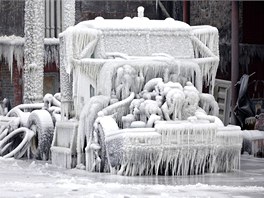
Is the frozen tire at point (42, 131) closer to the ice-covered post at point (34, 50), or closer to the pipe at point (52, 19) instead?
the ice-covered post at point (34, 50)

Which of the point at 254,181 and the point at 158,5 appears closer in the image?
the point at 254,181

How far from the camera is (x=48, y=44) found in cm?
3425

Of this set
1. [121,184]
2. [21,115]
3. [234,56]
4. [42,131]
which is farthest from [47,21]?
[121,184]

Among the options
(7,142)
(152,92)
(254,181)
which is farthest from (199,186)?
(7,142)

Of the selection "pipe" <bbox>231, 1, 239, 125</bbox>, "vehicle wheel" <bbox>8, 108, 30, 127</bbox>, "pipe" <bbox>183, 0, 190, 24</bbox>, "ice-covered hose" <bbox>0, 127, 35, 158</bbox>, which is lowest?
"ice-covered hose" <bbox>0, 127, 35, 158</bbox>

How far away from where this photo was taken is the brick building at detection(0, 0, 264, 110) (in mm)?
33031

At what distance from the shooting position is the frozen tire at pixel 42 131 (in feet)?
65.6

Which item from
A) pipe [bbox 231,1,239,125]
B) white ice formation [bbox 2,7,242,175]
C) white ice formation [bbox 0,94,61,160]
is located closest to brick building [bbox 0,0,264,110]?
pipe [bbox 231,1,239,125]

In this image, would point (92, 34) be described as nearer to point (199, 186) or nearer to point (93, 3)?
point (199, 186)

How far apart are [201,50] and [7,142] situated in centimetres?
526

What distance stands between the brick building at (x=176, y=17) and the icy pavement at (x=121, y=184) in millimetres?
14929

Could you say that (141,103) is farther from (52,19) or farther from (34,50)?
(52,19)

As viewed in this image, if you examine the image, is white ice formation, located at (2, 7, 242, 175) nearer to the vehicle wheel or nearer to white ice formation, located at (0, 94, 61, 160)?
white ice formation, located at (0, 94, 61, 160)

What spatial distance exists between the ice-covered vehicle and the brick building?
12.6 metres
